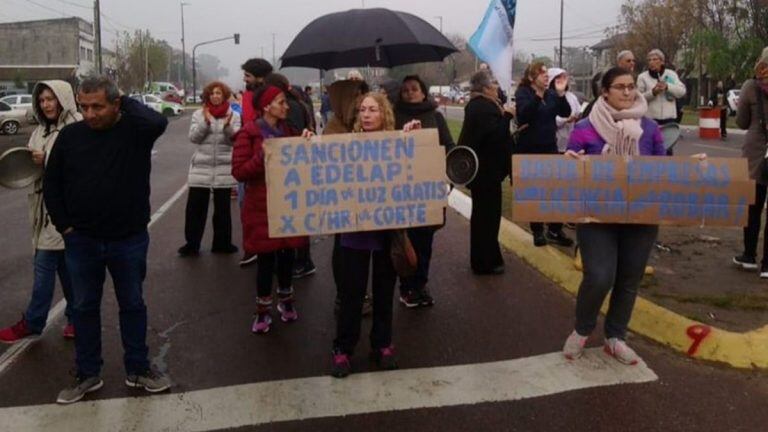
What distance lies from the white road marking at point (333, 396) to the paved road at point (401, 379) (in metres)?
0.01

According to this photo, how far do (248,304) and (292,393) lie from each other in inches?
73.1

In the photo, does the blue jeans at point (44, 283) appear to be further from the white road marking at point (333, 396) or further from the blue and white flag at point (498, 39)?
the blue and white flag at point (498, 39)

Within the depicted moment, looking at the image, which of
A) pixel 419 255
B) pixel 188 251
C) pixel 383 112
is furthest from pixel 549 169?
pixel 188 251

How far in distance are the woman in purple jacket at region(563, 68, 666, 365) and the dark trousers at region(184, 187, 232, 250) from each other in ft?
13.8

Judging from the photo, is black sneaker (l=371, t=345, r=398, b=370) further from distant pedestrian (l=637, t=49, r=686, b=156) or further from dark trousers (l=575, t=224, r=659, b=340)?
distant pedestrian (l=637, t=49, r=686, b=156)

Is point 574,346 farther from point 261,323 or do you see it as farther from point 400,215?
point 261,323

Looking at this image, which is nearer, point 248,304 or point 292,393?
point 292,393

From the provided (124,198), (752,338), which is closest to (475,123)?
(752,338)

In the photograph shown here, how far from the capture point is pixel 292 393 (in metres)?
4.21

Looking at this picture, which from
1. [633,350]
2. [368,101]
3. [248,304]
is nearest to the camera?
[368,101]

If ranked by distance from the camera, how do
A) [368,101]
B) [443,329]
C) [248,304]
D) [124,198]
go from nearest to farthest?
[124,198] < [368,101] < [443,329] < [248,304]

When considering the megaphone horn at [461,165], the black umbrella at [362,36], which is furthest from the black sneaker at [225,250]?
the megaphone horn at [461,165]

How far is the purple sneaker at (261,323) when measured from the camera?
521 cm

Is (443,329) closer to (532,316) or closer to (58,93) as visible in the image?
(532,316)
